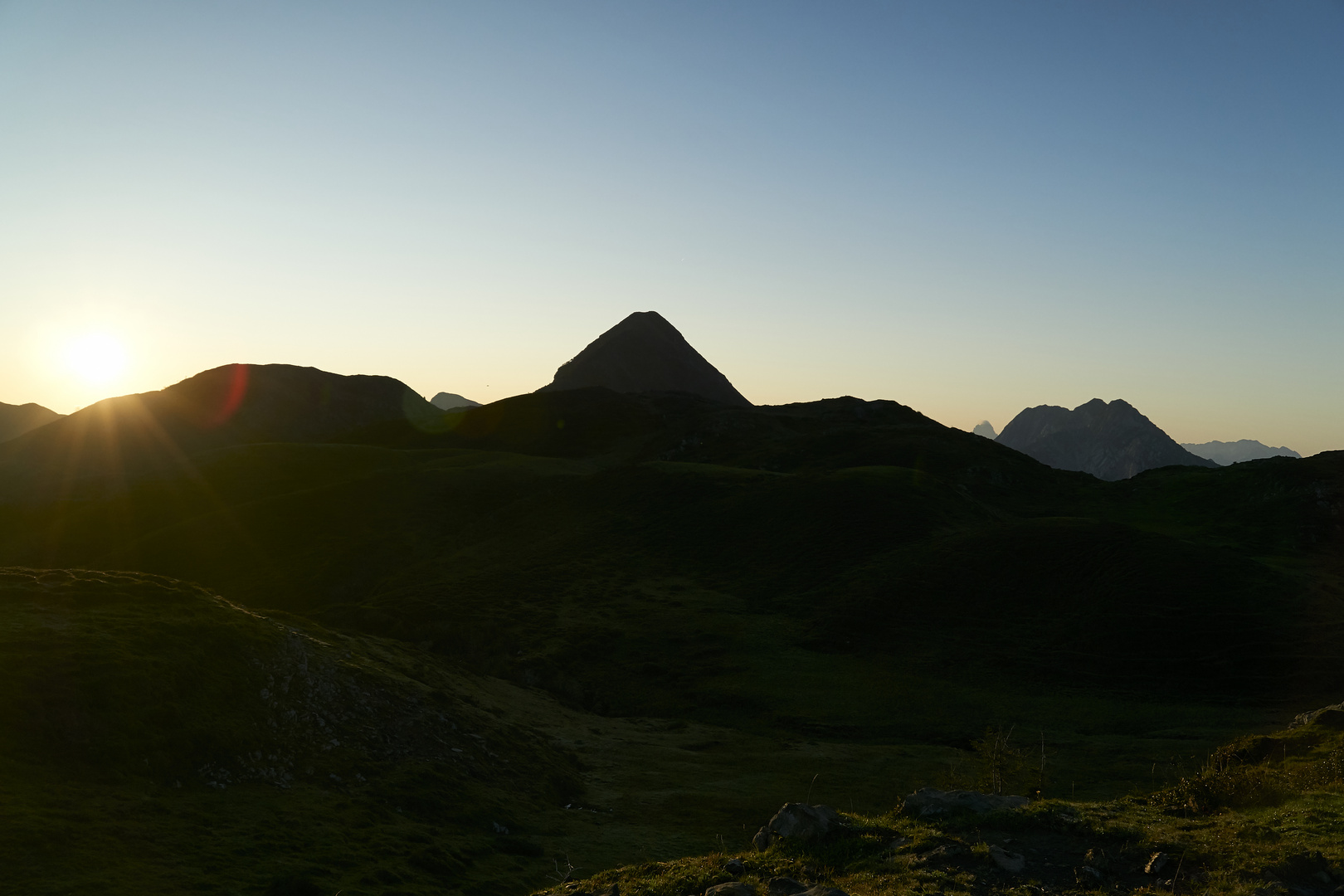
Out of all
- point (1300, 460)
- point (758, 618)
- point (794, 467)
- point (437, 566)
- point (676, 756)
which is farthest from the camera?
point (794, 467)

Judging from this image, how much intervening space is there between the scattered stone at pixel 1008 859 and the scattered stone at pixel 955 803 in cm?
207

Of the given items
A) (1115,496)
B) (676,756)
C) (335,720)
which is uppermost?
(1115,496)

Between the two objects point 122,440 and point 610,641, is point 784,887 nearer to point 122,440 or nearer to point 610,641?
point 610,641

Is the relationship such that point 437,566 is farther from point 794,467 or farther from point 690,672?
point 794,467

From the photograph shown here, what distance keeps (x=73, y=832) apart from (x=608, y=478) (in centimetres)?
9276

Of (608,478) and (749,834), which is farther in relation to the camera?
(608,478)

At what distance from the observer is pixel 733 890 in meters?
15.0

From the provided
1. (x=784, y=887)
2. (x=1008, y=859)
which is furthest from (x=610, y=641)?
(x=1008, y=859)

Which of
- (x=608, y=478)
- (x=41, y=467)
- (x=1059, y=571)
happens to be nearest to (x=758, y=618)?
(x=1059, y=571)

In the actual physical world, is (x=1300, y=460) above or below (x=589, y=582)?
above

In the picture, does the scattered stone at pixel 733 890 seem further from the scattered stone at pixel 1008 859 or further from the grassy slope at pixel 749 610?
the grassy slope at pixel 749 610

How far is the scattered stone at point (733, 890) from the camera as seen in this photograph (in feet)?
49.0

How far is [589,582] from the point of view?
79500mm

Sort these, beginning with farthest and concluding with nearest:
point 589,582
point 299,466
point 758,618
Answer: point 299,466
point 589,582
point 758,618
